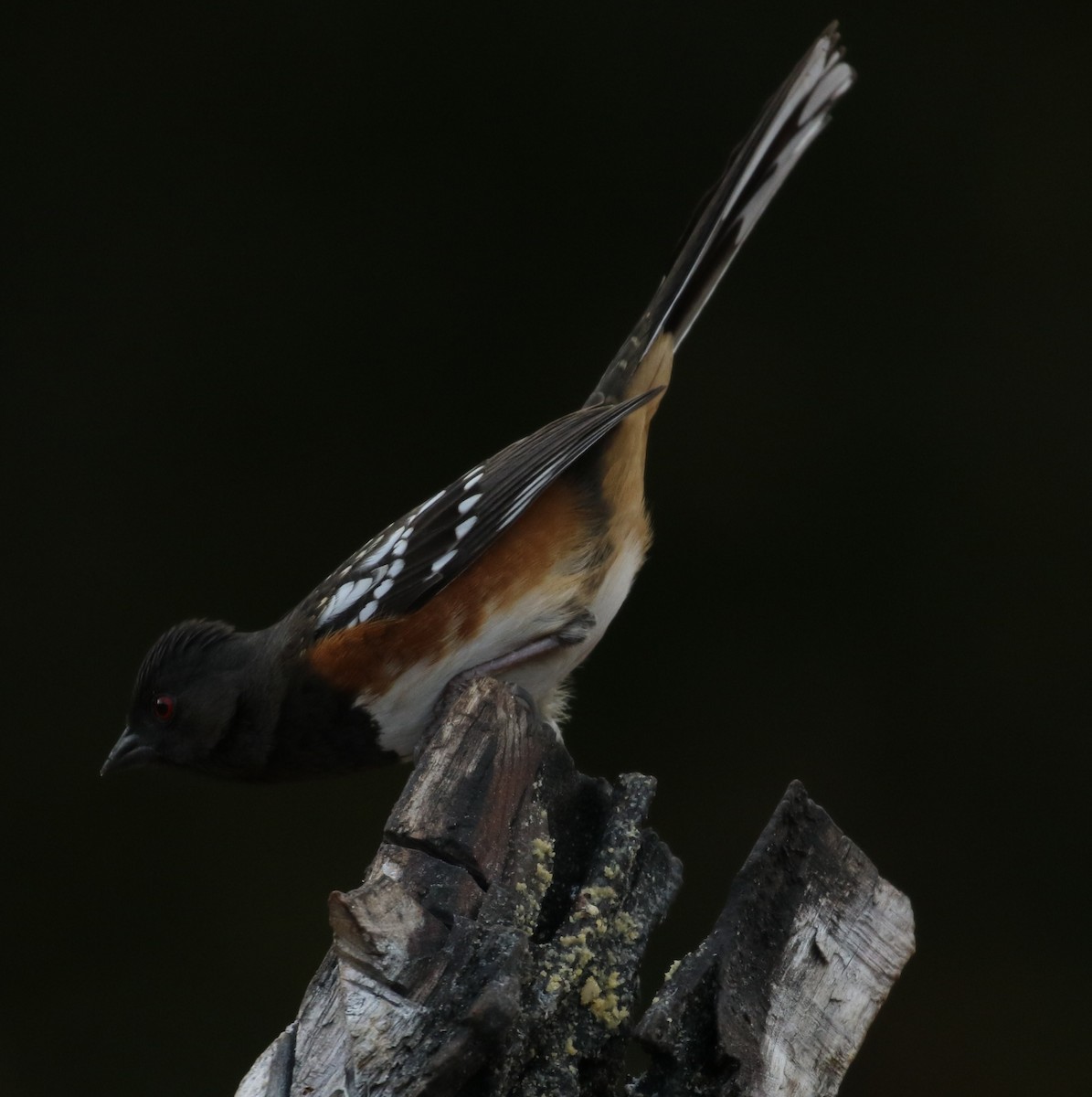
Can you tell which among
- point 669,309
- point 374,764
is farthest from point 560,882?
point 669,309

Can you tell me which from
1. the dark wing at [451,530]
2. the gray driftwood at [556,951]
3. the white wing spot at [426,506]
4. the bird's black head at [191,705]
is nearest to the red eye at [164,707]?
the bird's black head at [191,705]

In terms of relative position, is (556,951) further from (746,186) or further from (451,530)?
(746,186)

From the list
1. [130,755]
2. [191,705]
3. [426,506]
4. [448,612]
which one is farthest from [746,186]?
[130,755]

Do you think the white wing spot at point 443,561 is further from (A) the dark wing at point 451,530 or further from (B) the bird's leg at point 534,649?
(B) the bird's leg at point 534,649

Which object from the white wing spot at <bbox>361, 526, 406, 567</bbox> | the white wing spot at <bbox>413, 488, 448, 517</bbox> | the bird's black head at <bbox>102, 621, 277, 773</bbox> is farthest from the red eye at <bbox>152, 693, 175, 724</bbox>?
the white wing spot at <bbox>413, 488, 448, 517</bbox>

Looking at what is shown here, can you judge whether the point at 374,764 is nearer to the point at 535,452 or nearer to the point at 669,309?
the point at 535,452
